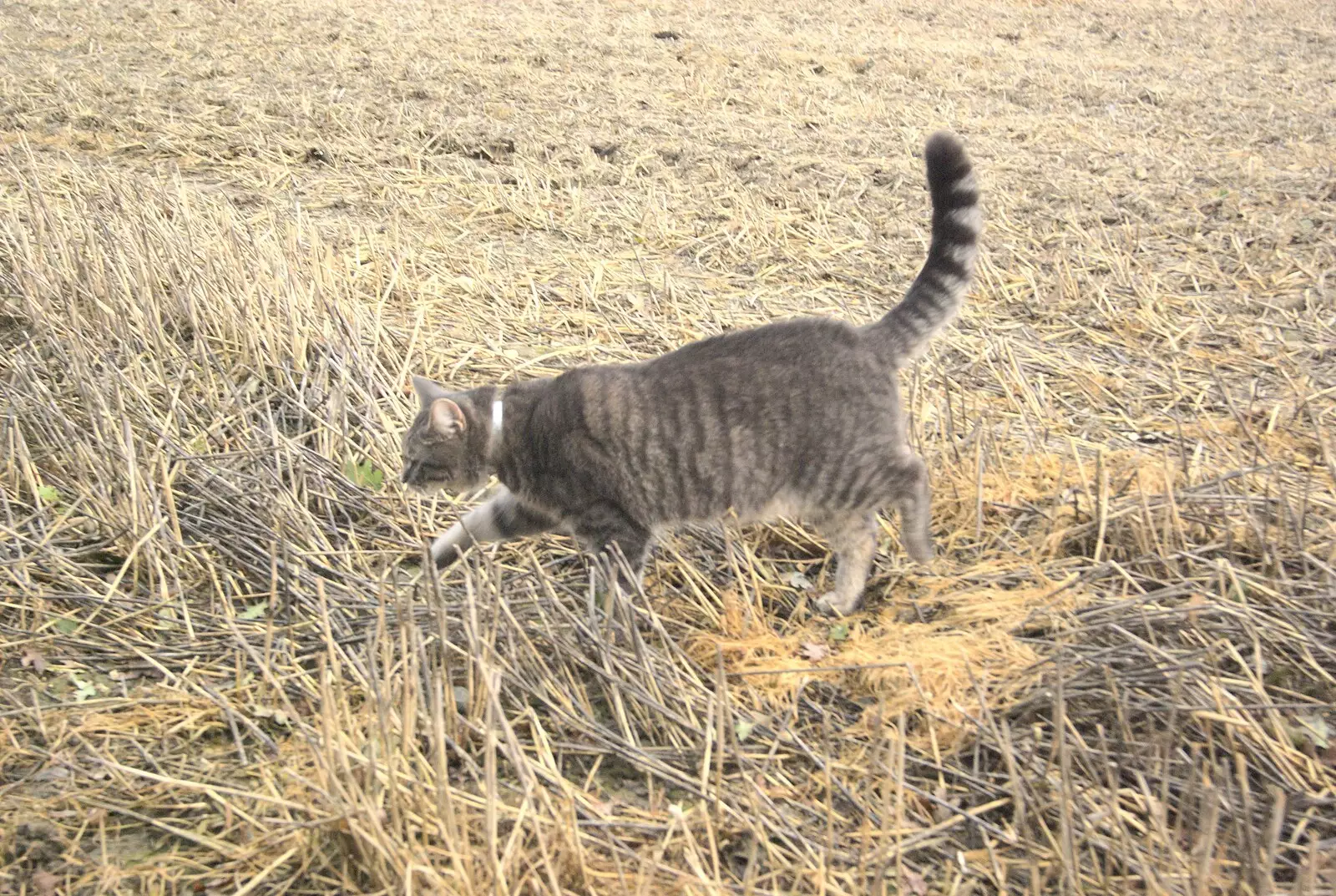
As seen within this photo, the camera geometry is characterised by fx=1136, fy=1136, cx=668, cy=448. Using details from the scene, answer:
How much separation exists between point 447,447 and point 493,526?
11.9 inches

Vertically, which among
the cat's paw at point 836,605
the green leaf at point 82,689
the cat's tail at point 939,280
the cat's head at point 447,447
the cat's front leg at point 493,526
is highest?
the cat's tail at point 939,280

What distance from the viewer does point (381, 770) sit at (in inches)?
96.1

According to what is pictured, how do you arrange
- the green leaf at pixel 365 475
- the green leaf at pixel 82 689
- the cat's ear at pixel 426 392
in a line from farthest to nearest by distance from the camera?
the green leaf at pixel 365 475
the cat's ear at pixel 426 392
the green leaf at pixel 82 689

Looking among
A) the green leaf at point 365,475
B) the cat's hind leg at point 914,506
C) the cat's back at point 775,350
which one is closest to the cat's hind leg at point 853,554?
the cat's hind leg at point 914,506

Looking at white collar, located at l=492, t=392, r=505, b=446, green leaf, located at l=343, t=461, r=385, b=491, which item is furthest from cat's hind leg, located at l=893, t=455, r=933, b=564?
green leaf, located at l=343, t=461, r=385, b=491

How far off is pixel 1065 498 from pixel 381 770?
2526 mm

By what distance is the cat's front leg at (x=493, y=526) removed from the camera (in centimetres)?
371

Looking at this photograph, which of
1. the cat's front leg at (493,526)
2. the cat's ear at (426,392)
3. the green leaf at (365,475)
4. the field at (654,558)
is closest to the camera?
the field at (654,558)

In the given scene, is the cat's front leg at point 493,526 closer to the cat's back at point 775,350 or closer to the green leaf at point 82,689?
the cat's back at point 775,350

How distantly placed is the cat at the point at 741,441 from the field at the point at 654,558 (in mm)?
177

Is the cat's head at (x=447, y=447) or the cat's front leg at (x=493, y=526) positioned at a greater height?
the cat's head at (x=447, y=447)

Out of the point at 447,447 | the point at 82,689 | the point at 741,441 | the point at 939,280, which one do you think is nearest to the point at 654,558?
the point at 741,441

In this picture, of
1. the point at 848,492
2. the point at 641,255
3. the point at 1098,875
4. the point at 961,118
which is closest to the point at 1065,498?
the point at 848,492

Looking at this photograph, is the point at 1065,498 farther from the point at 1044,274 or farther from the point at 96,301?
the point at 96,301
